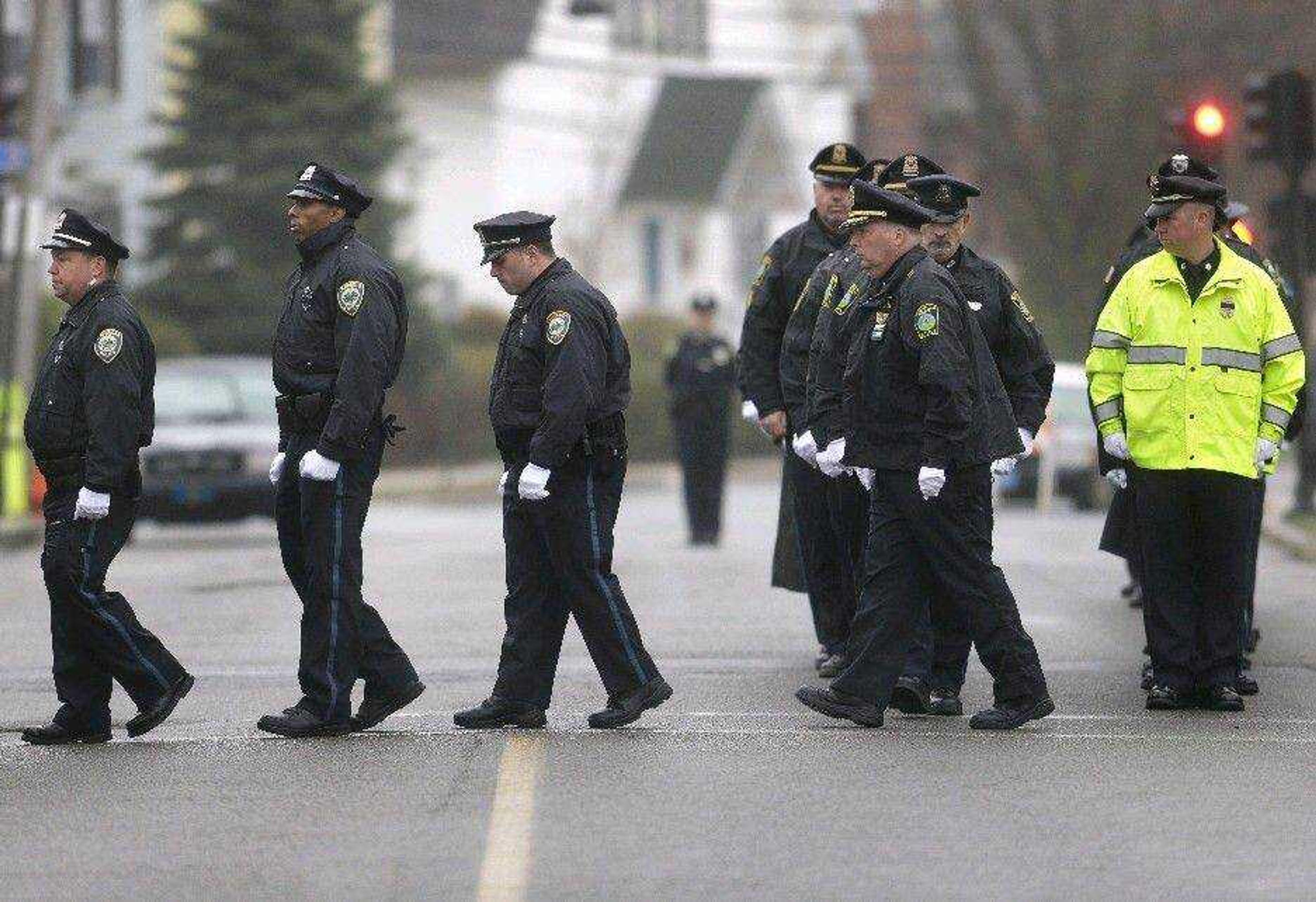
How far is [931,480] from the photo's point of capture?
9.27 metres

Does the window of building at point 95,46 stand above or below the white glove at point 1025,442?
above

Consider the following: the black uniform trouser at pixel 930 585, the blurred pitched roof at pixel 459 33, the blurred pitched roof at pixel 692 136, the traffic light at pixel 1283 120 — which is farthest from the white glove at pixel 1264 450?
the blurred pitched roof at pixel 692 136

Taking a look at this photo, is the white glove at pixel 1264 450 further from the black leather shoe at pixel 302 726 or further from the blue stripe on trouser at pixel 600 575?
the black leather shoe at pixel 302 726

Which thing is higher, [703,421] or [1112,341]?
[1112,341]

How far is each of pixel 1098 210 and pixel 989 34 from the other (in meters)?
4.33

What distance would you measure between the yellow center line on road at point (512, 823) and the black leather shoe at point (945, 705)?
1.50 meters

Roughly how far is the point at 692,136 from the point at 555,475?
4721cm

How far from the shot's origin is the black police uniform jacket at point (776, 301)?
11.6 metres

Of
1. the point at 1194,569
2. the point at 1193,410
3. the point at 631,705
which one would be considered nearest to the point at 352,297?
the point at 631,705

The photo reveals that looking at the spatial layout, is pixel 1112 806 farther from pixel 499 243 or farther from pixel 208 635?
pixel 208 635

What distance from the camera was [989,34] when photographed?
155 ft

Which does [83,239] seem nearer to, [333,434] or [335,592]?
[333,434]

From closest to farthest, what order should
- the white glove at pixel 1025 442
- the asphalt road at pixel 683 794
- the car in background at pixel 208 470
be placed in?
the asphalt road at pixel 683 794 < the white glove at pixel 1025 442 < the car in background at pixel 208 470

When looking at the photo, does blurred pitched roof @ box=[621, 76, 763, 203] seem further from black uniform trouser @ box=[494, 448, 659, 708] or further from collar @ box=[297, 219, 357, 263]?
collar @ box=[297, 219, 357, 263]
